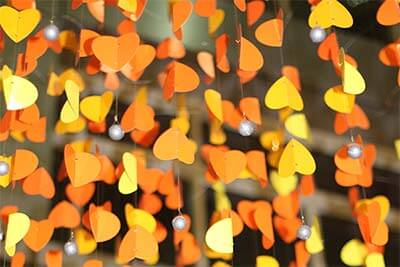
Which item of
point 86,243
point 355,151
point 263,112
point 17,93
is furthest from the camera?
point 263,112

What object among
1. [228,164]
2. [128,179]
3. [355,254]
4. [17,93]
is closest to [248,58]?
[228,164]

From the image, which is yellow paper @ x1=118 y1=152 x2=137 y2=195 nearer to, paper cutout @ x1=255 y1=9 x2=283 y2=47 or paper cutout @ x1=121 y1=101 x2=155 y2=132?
paper cutout @ x1=121 y1=101 x2=155 y2=132

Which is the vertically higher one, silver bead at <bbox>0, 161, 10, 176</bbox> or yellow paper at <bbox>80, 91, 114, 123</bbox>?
yellow paper at <bbox>80, 91, 114, 123</bbox>

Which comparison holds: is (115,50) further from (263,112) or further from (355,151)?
(263,112)

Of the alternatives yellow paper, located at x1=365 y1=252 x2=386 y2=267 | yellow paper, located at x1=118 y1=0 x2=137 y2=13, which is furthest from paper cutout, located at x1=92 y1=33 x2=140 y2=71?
yellow paper, located at x1=365 y1=252 x2=386 y2=267

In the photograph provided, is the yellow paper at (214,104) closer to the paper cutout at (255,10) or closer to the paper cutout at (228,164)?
the paper cutout at (228,164)
